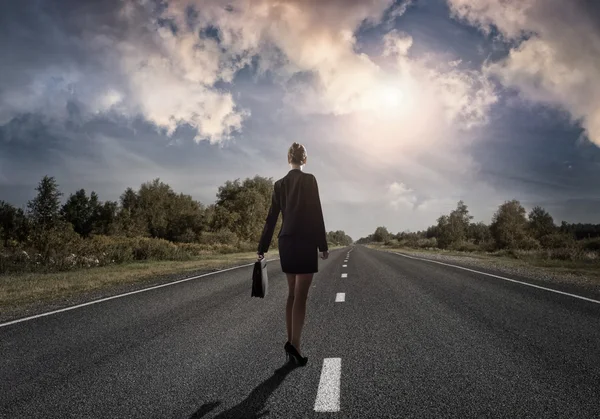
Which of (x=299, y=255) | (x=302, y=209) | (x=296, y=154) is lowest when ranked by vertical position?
(x=299, y=255)

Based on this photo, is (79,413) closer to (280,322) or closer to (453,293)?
(280,322)

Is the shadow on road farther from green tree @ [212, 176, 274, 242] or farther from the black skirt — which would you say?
green tree @ [212, 176, 274, 242]

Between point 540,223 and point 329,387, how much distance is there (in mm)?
95657

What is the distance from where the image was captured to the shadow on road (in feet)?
9.36

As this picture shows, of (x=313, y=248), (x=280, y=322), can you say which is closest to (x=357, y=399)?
(x=313, y=248)

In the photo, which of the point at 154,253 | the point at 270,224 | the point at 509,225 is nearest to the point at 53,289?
the point at 270,224

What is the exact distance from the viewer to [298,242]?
13.4ft

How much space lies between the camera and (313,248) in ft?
13.4

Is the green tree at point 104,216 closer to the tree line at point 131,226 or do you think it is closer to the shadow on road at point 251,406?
the tree line at point 131,226

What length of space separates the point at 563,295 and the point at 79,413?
9.47 m

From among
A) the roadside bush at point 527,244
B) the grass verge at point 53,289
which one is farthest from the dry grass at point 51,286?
the roadside bush at point 527,244

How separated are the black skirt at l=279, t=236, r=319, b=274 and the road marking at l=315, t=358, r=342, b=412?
0.96 m

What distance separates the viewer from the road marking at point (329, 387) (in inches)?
116

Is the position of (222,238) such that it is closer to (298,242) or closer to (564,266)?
(564,266)
